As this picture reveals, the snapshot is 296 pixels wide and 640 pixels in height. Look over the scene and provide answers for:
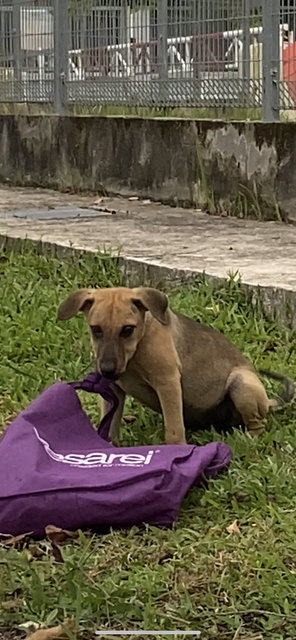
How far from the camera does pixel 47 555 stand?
383 cm

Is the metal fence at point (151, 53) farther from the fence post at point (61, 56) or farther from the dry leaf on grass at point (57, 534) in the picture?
the dry leaf on grass at point (57, 534)

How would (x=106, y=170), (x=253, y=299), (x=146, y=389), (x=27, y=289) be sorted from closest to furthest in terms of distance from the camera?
(x=146, y=389)
(x=253, y=299)
(x=27, y=289)
(x=106, y=170)

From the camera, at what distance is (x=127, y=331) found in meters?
4.58

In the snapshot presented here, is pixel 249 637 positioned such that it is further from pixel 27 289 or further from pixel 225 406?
pixel 27 289

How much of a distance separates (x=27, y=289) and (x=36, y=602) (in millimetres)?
3786

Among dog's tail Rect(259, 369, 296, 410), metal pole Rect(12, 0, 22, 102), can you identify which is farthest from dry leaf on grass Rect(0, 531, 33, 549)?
metal pole Rect(12, 0, 22, 102)

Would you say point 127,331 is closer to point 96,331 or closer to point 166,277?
point 96,331

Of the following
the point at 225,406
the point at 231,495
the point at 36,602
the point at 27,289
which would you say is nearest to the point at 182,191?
the point at 27,289

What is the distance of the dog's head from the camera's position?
450cm

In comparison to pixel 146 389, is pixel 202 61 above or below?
above

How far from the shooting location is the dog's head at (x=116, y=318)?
450 cm

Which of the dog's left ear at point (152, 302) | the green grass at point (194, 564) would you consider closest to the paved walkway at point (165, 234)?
the green grass at point (194, 564)

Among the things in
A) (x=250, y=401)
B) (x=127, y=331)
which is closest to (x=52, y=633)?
(x=127, y=331)

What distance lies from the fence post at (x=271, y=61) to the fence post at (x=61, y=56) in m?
3.31
